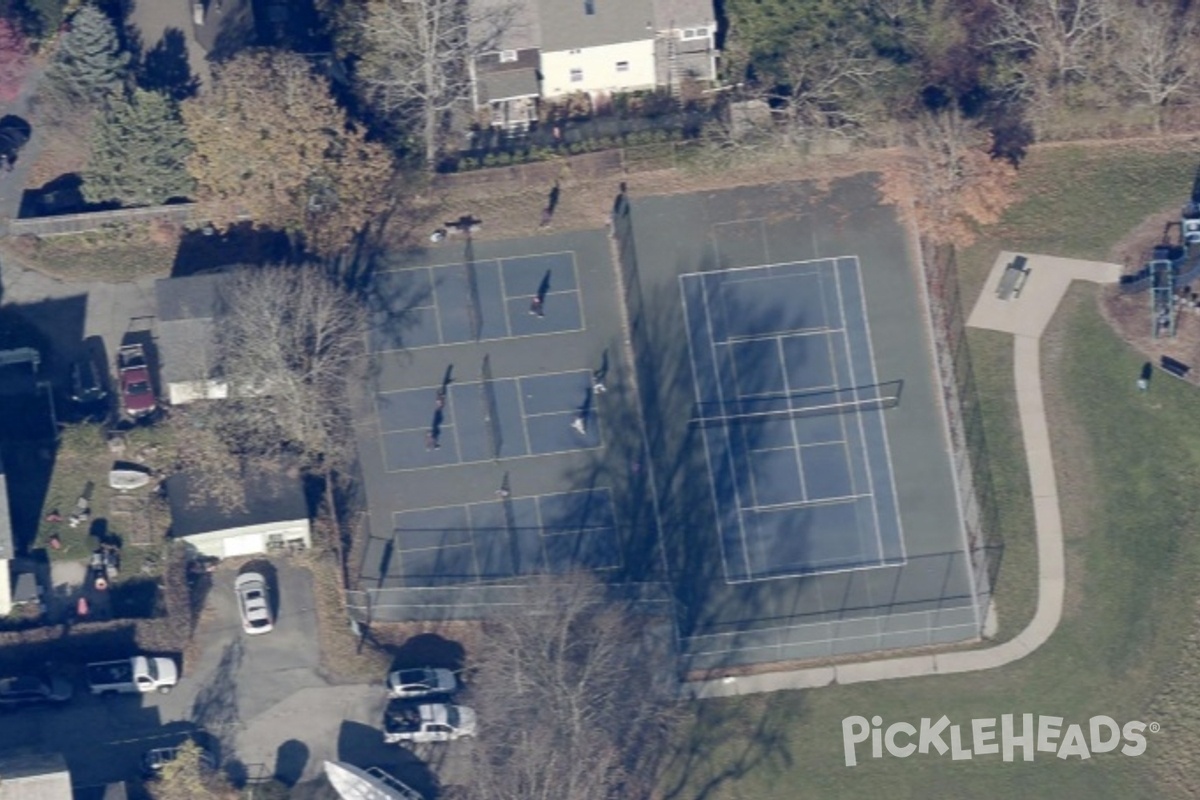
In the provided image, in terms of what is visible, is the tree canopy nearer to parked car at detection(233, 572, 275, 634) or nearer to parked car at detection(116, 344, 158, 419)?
parked car at detection(116, 344, 158, 419)

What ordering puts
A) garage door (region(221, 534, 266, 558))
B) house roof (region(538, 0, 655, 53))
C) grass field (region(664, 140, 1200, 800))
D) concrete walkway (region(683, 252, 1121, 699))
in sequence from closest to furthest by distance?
garage door (region(221, 534, 266, 558)), grass field (region(664, 140, 1200, 800)), concrete walkway (region(683, 252, 1121, 699)), house roof (region(538, 0, 655, 53))

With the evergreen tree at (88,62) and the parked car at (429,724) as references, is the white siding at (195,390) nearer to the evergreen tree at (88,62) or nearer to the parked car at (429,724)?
the evergreen tree at (88,62)

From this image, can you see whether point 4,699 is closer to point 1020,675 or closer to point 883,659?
point 883,659

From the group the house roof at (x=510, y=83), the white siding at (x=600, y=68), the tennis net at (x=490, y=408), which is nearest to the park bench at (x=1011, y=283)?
the white siding at (x=600, y=68)

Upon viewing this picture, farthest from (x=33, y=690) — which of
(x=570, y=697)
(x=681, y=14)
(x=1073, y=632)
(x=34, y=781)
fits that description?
(x=1073, y=632)

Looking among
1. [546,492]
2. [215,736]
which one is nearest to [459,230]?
[546,492]

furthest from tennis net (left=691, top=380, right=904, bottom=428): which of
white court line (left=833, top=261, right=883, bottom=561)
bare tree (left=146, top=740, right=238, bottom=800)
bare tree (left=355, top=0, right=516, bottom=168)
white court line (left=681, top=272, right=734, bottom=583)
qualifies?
bare tree (left=146, top=740, right=238, bottom=800)

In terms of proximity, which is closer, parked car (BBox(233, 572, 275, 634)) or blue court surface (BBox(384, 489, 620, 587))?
parked car (BBox(233, 572, 275, 634))

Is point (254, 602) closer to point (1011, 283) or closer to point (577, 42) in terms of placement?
point (577, 42)
